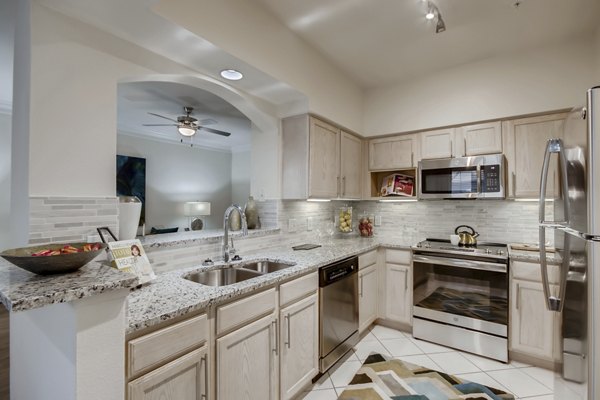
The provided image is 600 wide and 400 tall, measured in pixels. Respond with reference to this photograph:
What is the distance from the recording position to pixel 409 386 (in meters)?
2.04

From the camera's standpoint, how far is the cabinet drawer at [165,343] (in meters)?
1.04

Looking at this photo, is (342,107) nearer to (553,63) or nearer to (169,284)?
(553,63)

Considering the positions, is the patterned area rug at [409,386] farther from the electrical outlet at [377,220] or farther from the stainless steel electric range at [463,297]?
the electrical outlet at [377,220]

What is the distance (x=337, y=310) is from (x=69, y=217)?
1.87 m

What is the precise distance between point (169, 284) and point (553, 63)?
3500mm

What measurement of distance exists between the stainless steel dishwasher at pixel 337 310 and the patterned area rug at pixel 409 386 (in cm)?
23

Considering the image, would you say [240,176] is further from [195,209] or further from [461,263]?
[461,263]

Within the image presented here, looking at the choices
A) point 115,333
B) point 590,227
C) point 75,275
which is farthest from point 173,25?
point 590,227

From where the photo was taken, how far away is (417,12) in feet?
6.77

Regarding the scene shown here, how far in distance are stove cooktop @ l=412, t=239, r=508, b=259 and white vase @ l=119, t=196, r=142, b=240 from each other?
2386 millimetres

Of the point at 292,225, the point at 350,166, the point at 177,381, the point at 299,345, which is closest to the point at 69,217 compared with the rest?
the point at 177,381

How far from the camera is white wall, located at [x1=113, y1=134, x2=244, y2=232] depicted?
16.9ft

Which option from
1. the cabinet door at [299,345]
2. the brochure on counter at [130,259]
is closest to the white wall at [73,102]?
the brochure on counter at [130,259]

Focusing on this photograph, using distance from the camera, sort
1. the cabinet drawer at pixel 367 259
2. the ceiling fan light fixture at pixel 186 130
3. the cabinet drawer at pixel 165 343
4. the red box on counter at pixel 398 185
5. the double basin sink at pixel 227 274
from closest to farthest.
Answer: the cabinet drawer at pixel 165 343, the double basin sink at pixel 227 274, the cabinet drawer at pixel 367 259, the red box on counter at pixel 398 185, the ceiling fan light fixture at pixel 186 130
